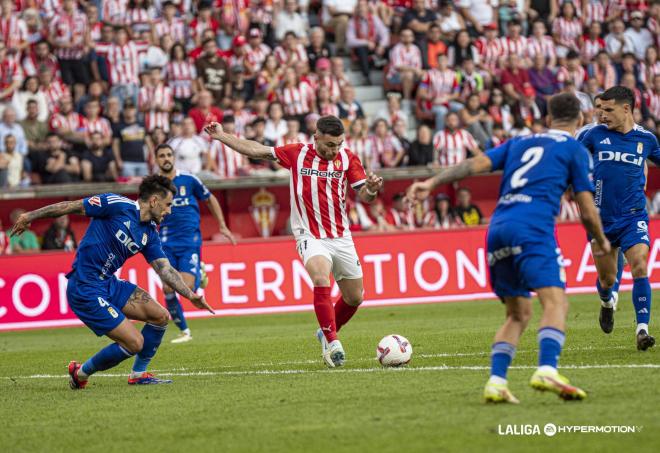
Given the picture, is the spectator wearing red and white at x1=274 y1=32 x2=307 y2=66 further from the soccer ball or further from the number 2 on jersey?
the number 2 on jersey

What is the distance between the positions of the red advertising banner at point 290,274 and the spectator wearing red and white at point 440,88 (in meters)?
5.01

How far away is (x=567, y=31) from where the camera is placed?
27750 mm

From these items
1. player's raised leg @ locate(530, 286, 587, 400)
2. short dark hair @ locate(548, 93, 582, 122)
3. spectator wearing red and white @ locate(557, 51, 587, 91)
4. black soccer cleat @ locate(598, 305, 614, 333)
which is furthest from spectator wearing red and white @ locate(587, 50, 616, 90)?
player's raised leg @ locate(530, 286, 587, 400)

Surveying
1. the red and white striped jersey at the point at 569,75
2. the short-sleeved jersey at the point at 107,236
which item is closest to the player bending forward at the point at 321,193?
the short-sleeved jersey at the point at 107,236

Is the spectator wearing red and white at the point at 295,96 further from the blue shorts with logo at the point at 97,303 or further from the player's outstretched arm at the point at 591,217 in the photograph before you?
the player's outstretched arm at the point at 591,217

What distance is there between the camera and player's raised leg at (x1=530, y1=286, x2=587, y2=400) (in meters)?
7.27

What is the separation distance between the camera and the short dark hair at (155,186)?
10.2 metres

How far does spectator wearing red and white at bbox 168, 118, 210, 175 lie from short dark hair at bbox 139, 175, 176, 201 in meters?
11.6

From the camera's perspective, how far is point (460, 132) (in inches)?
934

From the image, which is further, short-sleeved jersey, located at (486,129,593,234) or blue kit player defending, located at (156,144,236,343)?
blue kit player defending, located at (156,144,236,343)

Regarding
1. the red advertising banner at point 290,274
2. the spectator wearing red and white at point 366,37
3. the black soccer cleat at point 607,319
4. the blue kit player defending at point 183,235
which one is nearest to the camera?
the black soccer cleat at point 607,319

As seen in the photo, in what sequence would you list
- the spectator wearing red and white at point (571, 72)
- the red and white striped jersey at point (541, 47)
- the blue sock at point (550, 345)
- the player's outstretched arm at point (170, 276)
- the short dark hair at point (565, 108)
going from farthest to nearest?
1. the red and white striped jersey at point (541, 47)
2. the spectator wearing red and white at point (571, 72)
3. the player's outstretched arm at point (170, 276)
4. the short dark hair at point (565, 108)
5. the blue sock at point (550, 345)

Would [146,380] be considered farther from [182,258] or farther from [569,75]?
[569,75]

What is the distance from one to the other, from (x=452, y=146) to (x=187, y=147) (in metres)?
5.57
